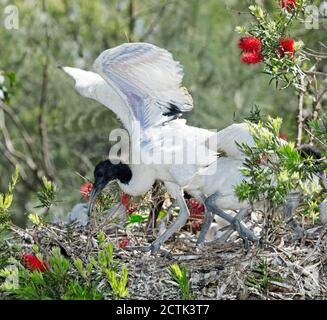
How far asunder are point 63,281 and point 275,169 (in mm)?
1398

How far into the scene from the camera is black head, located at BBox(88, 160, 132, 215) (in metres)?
7.74

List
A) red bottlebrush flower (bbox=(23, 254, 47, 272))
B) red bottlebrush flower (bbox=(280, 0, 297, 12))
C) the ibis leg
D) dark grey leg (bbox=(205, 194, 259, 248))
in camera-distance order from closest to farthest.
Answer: red bottlebrush flower (bbox=(23, 254, 47, 272))
red bottlebrush flower (bbox=(280, 0, 297, 12))
dark grey leg (bbox=(205, 194, 259, 248))
the ibis leg

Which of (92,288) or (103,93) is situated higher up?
(103,93)

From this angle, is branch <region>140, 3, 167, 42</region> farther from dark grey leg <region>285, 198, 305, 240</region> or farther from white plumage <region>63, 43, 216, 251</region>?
dark grey leg <region>285, 198, 305, 240</region>

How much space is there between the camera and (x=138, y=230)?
27.4 ft

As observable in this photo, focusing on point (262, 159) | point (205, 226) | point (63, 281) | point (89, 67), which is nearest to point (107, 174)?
point (205, 226)

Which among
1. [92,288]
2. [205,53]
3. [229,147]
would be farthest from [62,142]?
[92,288]

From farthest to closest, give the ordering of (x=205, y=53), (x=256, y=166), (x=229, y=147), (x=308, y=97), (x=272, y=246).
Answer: (x=205, y=53)
(x=308, y=97)
(x=229, y=147)
(x=272, y=246)
(x=256, y=166)

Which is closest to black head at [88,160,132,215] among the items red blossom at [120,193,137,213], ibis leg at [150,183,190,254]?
red blossom at [120,193,137,213]

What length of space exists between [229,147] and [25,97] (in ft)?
29.1

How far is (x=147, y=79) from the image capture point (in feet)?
24.3

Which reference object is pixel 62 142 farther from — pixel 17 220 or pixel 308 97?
pixel 308 97

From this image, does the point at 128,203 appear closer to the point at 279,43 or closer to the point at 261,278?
the point at 261,278

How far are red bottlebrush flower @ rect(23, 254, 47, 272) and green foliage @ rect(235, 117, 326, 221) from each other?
134 cm
